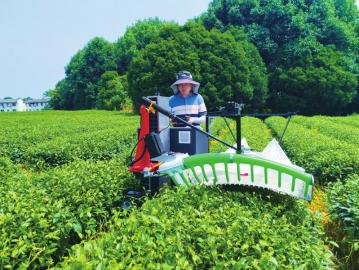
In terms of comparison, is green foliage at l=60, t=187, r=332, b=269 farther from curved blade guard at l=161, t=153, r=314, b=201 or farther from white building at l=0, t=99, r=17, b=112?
white building at l=0, t=99, r=17, b=112

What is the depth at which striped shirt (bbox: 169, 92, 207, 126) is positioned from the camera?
5.62 m

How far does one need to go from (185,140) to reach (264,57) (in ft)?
113

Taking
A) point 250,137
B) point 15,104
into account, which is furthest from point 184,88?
point 15,104

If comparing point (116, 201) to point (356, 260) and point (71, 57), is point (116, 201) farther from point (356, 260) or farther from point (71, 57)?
point (71, 57)

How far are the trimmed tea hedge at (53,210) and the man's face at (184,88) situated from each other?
152cm

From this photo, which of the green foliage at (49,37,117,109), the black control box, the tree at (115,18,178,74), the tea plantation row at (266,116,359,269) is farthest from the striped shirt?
the green foliage at (49,37,117,109)

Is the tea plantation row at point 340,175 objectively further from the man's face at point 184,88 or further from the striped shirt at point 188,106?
the man's face at point 184,88

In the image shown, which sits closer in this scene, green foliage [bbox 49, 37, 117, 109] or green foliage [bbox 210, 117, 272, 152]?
green foliage [bbox 210, 117, 272, 152]

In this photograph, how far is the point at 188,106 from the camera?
5.62 m

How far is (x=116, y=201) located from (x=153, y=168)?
3.01ft

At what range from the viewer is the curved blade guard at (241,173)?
3.31 meters

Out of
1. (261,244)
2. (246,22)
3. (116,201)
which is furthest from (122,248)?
(246,22)

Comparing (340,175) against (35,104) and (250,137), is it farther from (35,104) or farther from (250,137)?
(35,104)

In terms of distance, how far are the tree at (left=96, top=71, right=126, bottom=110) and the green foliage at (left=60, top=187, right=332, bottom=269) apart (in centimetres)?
4568
